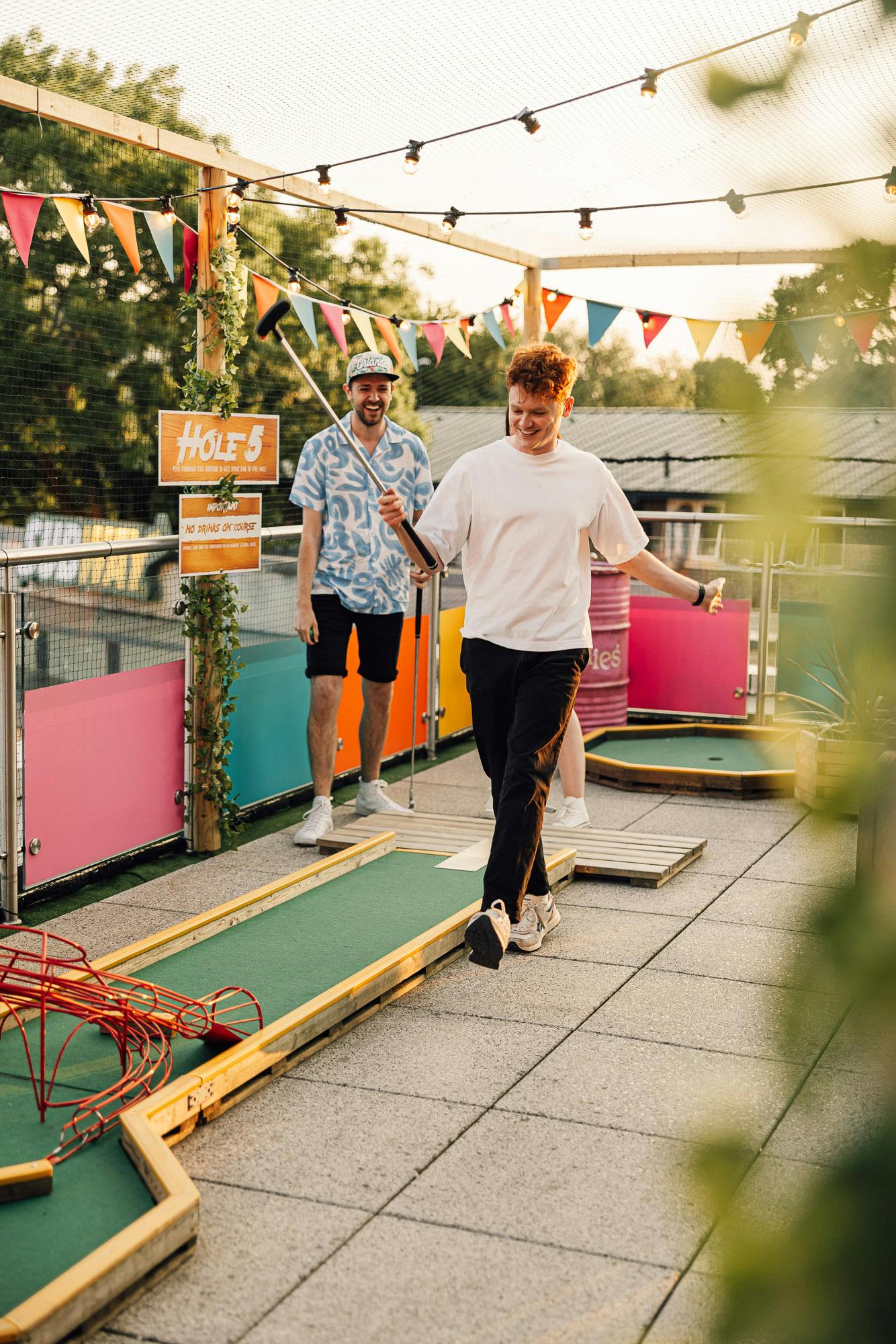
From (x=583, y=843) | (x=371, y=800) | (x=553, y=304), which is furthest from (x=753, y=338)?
(x=553, y=304)

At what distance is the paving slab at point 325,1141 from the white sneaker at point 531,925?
1131 millimetres

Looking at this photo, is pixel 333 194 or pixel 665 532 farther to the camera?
pixel 665 532

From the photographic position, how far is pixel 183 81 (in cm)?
791

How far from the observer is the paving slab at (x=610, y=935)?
4480 millimetres

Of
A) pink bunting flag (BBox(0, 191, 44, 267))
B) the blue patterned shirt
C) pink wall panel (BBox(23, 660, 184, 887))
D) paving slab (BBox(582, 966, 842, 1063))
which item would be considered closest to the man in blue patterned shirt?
the blue patterned shirt

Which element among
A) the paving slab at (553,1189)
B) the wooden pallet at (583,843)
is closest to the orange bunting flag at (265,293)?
the wooden pallet at (583,843)

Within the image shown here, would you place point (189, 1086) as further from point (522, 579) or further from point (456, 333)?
point (456, 333)

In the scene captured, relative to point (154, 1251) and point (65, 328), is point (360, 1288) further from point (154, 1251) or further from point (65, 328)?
point (65, 328)

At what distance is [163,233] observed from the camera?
571 centimetres

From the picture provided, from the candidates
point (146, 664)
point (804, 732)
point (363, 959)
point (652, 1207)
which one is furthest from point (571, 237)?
point (804, 732)

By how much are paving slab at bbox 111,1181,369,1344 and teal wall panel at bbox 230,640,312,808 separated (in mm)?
3412

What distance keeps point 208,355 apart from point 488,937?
3.03 meters

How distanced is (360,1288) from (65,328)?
672 inches

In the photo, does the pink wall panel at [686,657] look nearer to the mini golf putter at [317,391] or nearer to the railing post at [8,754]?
the mini golf putter at [317,391]
